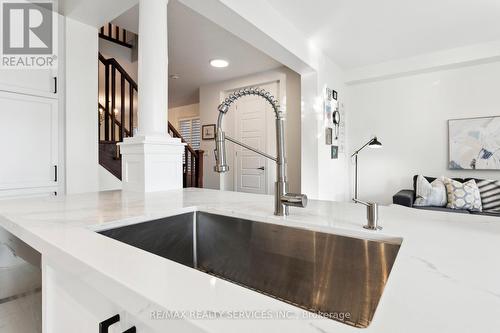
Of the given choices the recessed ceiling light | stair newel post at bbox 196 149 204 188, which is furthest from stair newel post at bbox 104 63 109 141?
the recessed ceiling light

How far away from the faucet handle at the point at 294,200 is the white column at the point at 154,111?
2.95ft

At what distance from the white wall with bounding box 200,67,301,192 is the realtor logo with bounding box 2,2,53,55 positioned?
8.59 feet

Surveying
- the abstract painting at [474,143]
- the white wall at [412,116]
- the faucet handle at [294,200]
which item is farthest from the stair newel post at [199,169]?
the abstract painting at [474,143]

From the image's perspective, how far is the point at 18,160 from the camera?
1.86 metres

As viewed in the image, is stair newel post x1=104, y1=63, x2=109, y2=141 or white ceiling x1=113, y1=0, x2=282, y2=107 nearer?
white ceiling x1=113, y1=0, x2=282, y2=107

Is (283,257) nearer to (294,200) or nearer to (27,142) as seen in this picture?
(294,200)

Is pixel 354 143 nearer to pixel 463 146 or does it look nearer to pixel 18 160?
pixel 463 146

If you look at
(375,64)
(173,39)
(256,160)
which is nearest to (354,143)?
(375,64)

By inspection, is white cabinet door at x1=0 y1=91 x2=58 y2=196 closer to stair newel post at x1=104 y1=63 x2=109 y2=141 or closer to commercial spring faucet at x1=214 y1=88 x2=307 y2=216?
stair newel post at x1=104 y1=63 x2=109 y2=141

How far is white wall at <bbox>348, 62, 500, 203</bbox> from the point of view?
11.2 ft

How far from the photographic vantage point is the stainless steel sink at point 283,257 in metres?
0.71

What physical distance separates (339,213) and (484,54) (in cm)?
357

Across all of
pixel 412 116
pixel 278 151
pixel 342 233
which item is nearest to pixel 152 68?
pixel 278 151

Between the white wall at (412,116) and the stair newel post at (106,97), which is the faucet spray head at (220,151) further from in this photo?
the white wall at (412,116)
